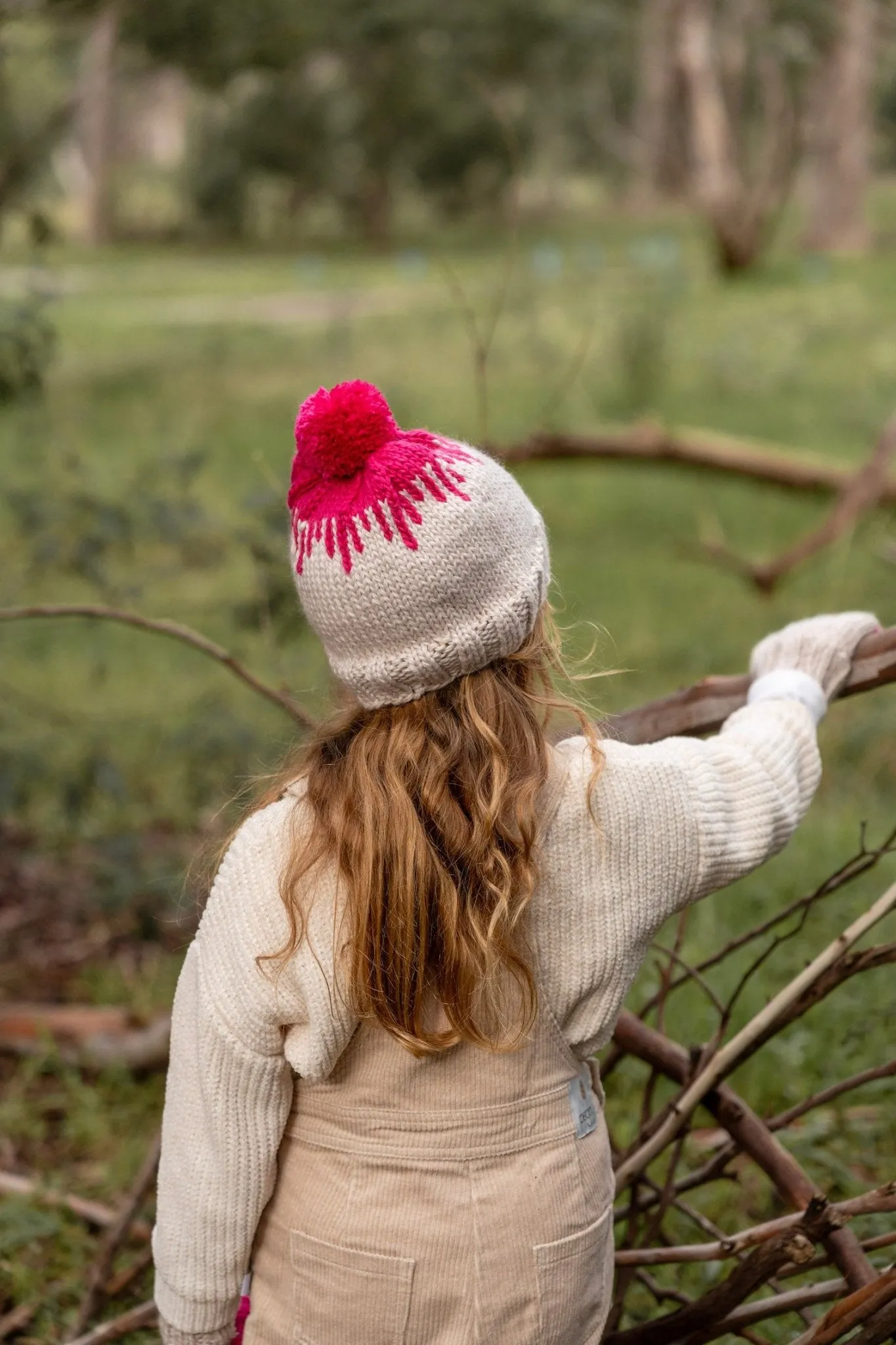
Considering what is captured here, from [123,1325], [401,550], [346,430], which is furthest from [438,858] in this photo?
[123,1325]

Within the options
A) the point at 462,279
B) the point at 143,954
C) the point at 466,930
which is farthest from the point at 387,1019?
the point at 462,279

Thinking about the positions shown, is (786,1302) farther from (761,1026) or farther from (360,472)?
(360,472)

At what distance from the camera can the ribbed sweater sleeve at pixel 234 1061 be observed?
1539 millimetres

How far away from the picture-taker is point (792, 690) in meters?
1.75

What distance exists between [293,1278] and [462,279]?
54.8 feet

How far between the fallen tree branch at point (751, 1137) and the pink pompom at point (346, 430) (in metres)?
0.79

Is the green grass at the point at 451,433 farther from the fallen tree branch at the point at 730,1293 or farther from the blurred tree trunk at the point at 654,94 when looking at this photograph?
the blurred tree trunk at the point at 654,94

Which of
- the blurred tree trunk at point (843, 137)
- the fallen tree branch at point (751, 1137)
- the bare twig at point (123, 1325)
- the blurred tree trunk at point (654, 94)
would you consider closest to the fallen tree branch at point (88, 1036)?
the bare twig at point (123, 1325)

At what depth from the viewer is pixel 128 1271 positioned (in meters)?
2.45

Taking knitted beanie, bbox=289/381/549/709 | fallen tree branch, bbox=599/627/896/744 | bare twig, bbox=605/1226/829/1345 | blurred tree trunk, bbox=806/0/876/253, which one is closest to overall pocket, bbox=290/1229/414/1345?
bare twig, bbox=605/1226/829/1345

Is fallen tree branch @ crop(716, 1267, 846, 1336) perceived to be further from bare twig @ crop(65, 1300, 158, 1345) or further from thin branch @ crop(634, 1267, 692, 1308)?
bare twig @ crop(65, 1300, 158, 1345)

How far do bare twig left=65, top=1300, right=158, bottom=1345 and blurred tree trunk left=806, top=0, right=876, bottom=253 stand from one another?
1396cm

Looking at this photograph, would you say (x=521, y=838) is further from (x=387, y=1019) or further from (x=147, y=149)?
(x=147, y=149)

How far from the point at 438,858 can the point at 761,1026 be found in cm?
51
